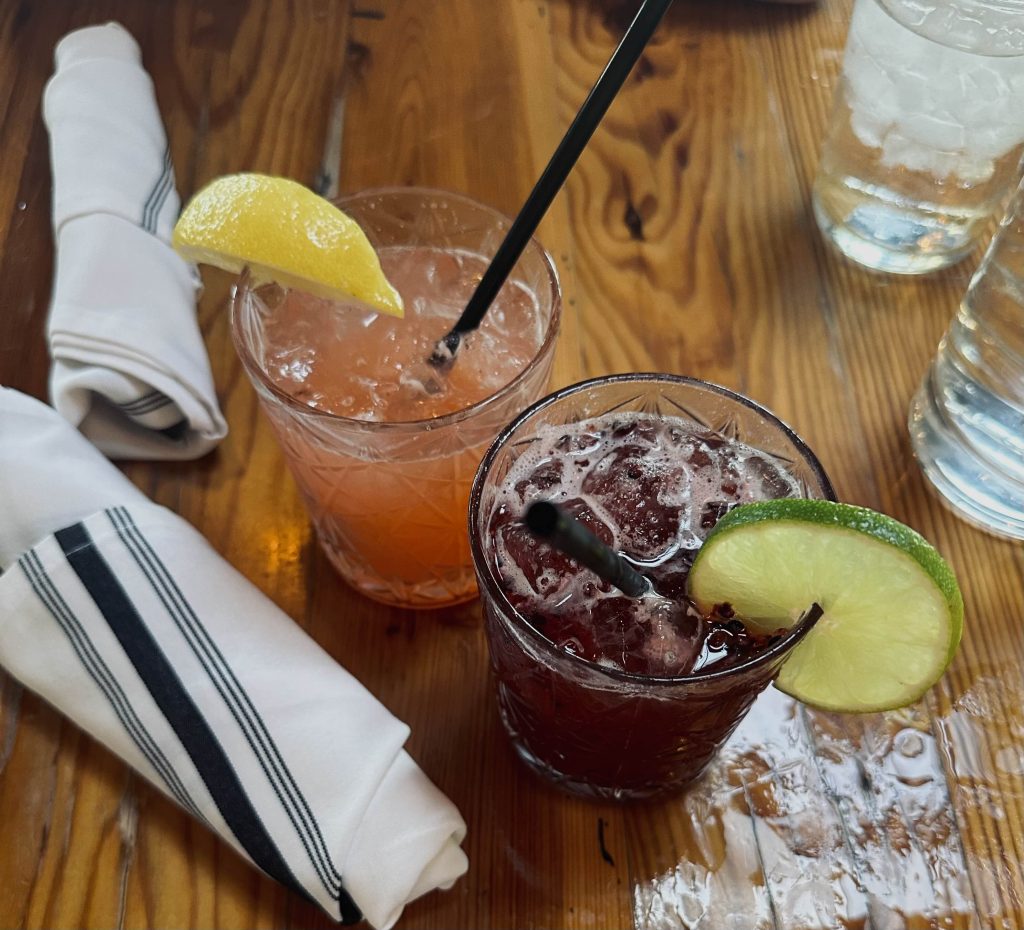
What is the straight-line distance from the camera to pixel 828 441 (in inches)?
44.8

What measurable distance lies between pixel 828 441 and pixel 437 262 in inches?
17.8

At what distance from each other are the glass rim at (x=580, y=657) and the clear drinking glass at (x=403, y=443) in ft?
0.20

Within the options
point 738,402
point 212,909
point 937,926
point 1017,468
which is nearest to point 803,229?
point 1017,468

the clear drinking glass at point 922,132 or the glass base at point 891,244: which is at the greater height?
the clear drinking glass at point 922,132

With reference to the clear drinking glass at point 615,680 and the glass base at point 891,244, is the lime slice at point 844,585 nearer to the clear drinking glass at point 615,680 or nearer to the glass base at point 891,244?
the clear drinking glass at point 615,680

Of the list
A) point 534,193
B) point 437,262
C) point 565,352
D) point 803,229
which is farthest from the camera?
point 803,229

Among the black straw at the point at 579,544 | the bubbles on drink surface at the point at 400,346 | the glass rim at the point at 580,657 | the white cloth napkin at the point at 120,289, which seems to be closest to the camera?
the black straw at the point at 579,544

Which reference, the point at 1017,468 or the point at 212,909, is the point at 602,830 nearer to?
the point at 212,909

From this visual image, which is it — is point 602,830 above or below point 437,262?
below

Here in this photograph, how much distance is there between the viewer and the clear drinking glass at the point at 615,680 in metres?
0.72

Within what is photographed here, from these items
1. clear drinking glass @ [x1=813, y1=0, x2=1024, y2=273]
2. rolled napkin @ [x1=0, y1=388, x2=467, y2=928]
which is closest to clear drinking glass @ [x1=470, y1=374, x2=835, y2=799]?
rolled napkin @ [x1=0, y1=388, x2=467, y2=928]

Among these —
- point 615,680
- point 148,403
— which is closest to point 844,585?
point 615,680

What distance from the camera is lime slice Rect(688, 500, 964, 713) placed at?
696 millimetres

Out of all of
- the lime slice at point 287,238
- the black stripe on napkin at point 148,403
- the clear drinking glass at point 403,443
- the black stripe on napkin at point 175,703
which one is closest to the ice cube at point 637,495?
the clear drinking glass at point 403,443
